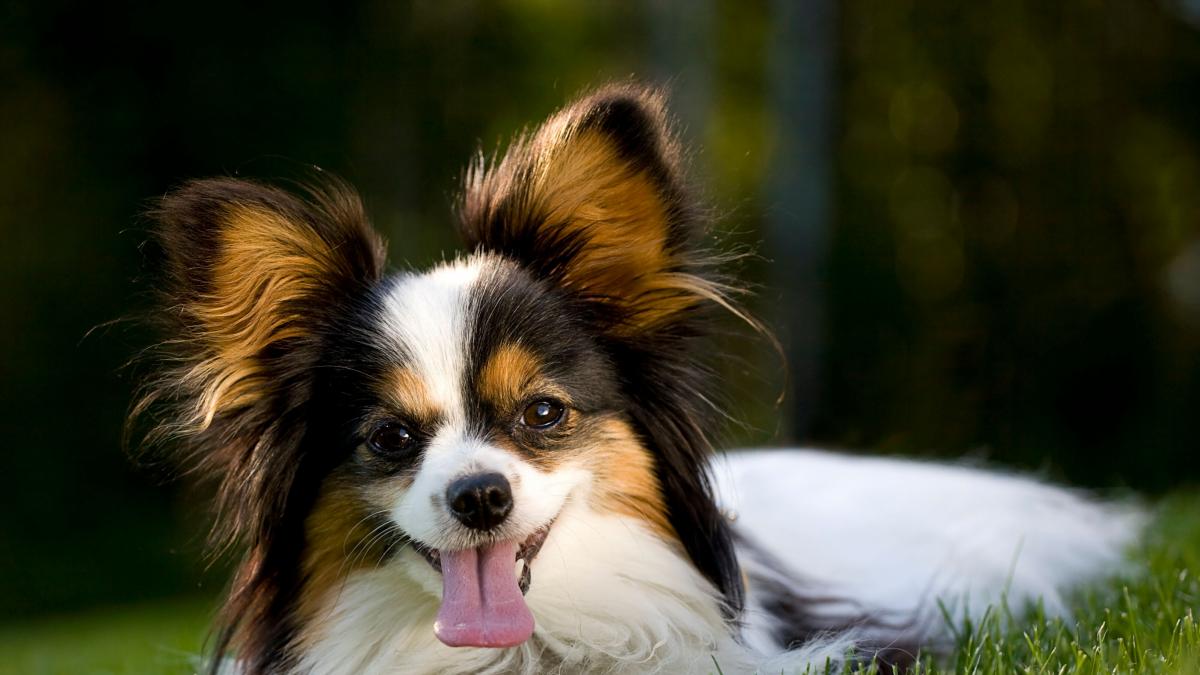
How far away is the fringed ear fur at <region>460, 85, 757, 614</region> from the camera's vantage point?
338 centimetres

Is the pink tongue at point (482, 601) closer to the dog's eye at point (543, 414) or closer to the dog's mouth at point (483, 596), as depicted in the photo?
the dog's mouth at point (483, 596)

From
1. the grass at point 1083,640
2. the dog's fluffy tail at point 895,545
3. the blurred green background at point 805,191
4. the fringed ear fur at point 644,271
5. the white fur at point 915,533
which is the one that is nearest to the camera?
the grass at point 1083,640

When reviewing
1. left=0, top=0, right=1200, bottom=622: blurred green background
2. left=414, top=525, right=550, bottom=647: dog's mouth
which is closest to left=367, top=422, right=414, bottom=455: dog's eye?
left=414, top=525, right=550, bottom=647: dog's mouth

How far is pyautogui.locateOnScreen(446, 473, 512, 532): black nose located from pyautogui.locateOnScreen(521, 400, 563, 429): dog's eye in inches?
10.8

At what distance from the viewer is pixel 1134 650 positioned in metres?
3.14

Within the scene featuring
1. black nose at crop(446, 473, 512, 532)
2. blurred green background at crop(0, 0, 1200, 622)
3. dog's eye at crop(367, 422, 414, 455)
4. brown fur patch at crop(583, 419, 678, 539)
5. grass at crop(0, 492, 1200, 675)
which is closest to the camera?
black nose at crop(446, 473, 512, 532)

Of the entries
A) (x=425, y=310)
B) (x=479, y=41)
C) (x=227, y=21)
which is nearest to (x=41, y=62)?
(x=227, y=21)

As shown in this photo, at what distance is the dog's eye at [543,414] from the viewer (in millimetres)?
3193

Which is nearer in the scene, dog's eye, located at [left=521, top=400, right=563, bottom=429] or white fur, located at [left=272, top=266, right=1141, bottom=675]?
white fur, located at [left=272, top=266, right=1141, bottom=675]

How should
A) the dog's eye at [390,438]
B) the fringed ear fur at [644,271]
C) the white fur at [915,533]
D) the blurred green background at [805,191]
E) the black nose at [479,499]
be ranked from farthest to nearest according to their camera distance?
the blurred green background at [805,191] → the white fur at [915,533] → the fringed ear fur at [644,271] → the dog's eye at [390,438] → the black nose at [479,499]

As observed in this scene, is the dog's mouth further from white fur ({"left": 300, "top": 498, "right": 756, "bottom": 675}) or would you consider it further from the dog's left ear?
the dog's left ear

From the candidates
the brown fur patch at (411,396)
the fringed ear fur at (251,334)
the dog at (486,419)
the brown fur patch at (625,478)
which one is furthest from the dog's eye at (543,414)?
the fringed ear fur at (251,334)

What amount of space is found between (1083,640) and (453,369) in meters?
1.91

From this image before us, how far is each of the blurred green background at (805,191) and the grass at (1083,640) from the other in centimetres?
510
